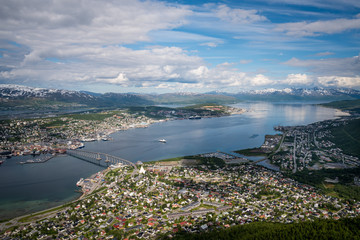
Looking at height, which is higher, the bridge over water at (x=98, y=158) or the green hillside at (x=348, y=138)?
the green hillside at (x=348, y=138)

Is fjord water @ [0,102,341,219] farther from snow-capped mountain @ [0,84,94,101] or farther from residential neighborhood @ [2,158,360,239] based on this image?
snow-capped mountain @ [0,84,94,101]

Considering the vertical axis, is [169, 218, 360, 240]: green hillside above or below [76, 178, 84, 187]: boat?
above

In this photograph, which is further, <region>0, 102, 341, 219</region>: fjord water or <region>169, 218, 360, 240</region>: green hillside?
<region>0, 102, 341, 219</region>: fjord water

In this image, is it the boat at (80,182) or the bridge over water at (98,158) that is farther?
the bridge over water at (98,158)

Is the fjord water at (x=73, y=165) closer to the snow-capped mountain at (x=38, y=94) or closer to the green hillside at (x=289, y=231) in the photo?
the green hillside at (x=289, y=231)

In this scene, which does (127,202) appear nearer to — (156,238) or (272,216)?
(156,238)

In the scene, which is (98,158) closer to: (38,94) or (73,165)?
(73,165)

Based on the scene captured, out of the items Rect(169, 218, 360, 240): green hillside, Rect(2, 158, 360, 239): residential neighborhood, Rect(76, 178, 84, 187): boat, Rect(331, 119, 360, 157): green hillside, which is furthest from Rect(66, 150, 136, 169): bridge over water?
Rect(331, 119, 360, 157): green hillside

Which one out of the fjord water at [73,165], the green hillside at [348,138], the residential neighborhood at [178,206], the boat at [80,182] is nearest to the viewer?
the residential neighborhood at [178,206]

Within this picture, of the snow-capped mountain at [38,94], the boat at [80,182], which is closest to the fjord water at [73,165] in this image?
the boat at [80,182]

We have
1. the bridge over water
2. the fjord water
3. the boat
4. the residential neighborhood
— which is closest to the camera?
the residential neighborhood
